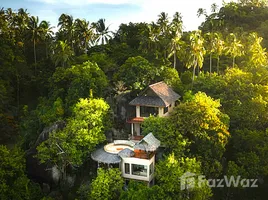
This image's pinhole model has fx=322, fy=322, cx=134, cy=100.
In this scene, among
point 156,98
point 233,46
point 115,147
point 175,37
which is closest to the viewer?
point 115,147

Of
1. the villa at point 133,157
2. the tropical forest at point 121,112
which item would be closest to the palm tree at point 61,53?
the tropical forest at point 121,112

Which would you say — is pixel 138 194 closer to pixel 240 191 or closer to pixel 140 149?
pixel 140 149

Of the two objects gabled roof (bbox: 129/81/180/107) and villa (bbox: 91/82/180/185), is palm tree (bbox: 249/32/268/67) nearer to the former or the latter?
gabled roof (bbox: 129/81/180/107)

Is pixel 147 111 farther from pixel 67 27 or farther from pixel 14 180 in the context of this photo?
pixel 67 27

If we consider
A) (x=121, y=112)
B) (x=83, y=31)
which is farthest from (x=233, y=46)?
(x=83, y=31)

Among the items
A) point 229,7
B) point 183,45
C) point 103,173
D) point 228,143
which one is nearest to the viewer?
point 103,173

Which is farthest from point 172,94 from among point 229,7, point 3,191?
point 229,7
